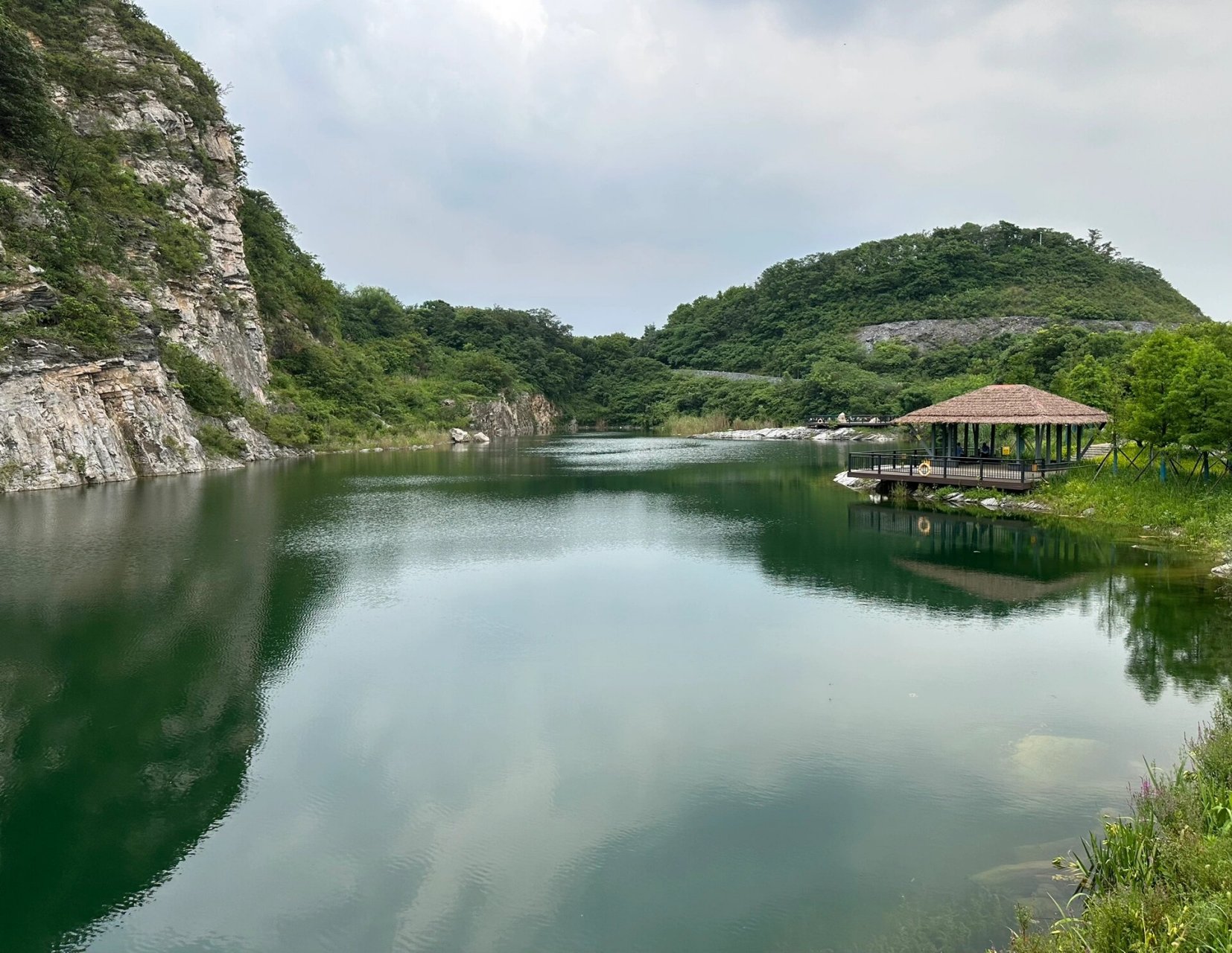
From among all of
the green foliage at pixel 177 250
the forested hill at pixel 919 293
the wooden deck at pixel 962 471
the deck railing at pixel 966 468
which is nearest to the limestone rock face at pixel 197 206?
the green foliage at pixel 177 250

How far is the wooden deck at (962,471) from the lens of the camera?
25.6 m

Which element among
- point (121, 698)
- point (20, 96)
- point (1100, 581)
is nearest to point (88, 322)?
point (20, 96)

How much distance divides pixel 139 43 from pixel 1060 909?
2331 inches

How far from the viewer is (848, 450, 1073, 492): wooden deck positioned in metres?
25.6

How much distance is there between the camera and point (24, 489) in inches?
1092

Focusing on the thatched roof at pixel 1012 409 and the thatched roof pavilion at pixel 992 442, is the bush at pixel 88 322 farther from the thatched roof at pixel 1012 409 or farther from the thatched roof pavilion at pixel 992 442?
the thatched roof at pixel 1012 409

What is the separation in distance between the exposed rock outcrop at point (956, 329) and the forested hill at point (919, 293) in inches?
55.4

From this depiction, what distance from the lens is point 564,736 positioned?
9.16 metres

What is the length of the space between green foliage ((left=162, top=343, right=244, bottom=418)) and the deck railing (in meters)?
31.8

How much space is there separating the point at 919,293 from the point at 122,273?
85996 millimetres

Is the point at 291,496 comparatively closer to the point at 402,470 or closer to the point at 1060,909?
the point at 402,470

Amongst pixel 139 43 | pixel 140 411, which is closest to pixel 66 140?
pixel 140 411

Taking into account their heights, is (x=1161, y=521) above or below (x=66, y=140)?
below

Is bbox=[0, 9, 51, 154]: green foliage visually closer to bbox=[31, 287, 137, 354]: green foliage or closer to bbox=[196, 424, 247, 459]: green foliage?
bbox=[31, 287, 137, 354]: green foliage
